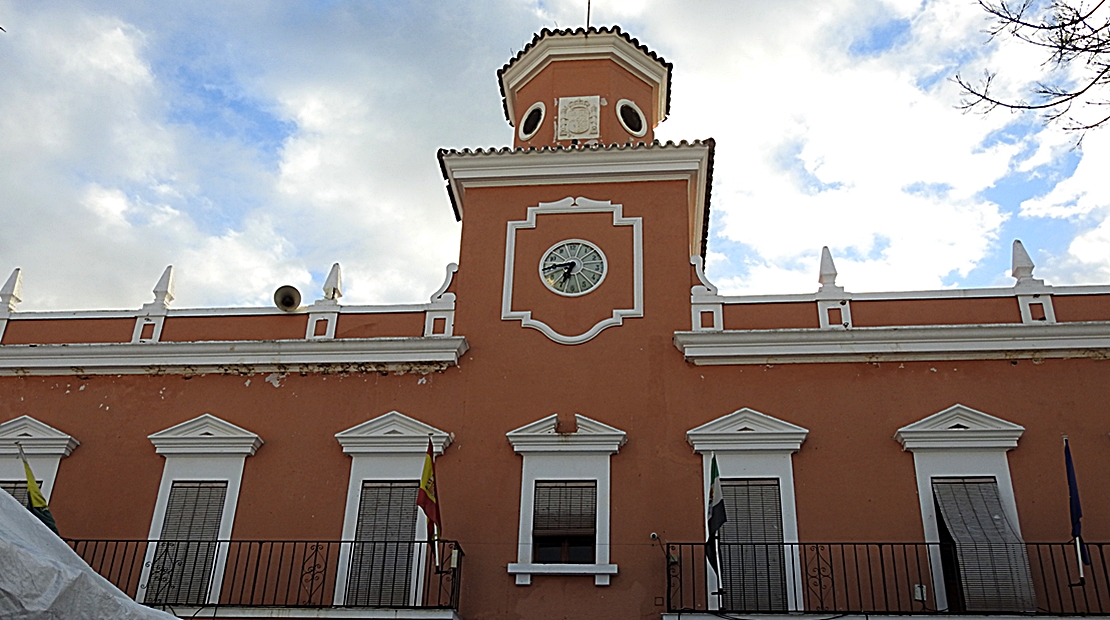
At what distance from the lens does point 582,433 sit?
43.0ft

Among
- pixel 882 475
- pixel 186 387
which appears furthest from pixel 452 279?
pixel 882 475

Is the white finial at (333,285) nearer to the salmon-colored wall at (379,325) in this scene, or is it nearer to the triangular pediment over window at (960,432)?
the salmon-colored wall at (379,325)

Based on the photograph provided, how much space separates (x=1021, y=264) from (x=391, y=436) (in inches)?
333

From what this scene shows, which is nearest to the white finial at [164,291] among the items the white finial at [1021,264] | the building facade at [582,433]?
the building facade at [582,433]

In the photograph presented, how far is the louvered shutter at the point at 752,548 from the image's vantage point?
12000 mm

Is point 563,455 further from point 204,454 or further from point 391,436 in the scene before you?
point 204,454

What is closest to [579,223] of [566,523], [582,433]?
[582,433]

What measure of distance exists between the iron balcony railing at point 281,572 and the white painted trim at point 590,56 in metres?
8.15

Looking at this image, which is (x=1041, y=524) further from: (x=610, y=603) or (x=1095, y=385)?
(x=610, y=603)

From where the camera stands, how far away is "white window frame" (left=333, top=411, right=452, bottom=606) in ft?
43.3

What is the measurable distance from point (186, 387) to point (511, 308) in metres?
4.49

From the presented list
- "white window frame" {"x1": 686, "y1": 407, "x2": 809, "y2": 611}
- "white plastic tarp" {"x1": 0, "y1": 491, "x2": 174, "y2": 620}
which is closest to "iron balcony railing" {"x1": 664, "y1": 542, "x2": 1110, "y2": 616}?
"white window frame" {"x1": 686, "y1": 407, "x2": 809, "y2": 611}

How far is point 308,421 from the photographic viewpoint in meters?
13.7

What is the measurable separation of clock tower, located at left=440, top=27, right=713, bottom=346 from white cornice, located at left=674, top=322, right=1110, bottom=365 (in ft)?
2.67
